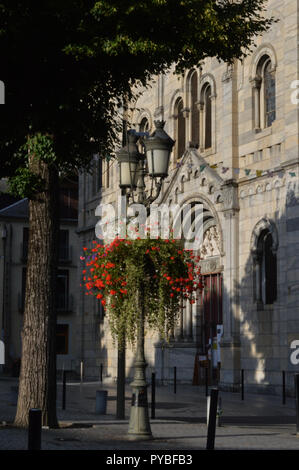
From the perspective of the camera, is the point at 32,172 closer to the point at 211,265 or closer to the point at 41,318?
the point at 41,318

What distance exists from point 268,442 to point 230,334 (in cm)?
1340

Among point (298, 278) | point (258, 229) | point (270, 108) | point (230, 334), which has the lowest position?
point (230, 334)

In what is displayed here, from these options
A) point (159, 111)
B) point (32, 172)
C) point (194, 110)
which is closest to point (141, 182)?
point (32, 172)

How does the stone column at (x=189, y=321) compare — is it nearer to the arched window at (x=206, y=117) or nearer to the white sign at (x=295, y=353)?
the arched window at (x=206, y=117)

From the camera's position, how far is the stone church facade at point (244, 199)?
2409cm

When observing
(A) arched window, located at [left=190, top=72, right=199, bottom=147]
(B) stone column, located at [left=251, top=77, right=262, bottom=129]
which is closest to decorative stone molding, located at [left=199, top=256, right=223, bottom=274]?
(A) arched window, located at [left=190, top=72, right=199, bottom=147]

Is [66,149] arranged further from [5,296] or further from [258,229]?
[5,296]

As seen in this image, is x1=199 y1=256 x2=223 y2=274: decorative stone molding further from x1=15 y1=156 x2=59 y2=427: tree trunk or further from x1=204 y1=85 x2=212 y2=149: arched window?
x1=15 y1=156 x2=59 y2=427: tree trunk

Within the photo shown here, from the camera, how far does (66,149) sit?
1503 centimetres

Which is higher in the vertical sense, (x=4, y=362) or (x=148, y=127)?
(x=148, y=127)

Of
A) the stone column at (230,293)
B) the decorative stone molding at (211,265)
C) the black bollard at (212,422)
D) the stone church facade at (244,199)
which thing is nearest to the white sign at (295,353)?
the stone church facade at (244,199)
